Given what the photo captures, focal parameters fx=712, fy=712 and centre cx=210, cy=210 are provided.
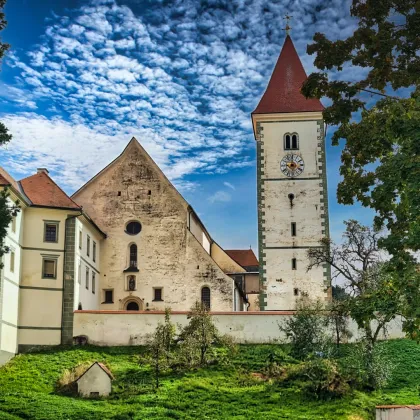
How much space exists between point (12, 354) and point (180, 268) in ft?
40.1

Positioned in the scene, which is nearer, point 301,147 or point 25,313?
point 25,313

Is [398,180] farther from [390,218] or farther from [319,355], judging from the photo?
[319,355]

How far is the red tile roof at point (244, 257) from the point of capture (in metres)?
61.8

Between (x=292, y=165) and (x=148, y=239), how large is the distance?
33.6 ft

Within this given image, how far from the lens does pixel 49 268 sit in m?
36.1

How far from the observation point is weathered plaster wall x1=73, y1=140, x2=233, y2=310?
4231 cm

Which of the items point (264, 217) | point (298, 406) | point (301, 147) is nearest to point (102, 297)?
point (264, 217)

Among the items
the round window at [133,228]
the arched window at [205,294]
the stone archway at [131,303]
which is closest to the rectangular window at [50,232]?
the round window at [133,228]

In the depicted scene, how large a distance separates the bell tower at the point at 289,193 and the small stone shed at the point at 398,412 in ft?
64.3

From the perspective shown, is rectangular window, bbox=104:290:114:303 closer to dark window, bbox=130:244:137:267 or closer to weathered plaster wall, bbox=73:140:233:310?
weathered plaster wall, bbox=73:140:233:310

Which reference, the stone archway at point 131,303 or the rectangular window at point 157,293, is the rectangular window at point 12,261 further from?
the rectangular window at point 157,293

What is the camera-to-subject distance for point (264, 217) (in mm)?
44000

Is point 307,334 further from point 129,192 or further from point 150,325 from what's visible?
point 129,192

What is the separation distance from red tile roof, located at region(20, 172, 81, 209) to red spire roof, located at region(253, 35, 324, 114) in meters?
14.6
